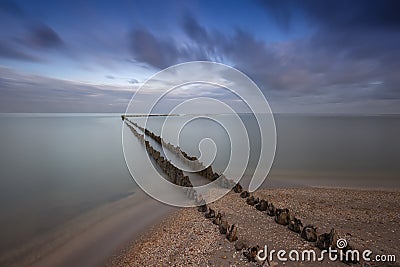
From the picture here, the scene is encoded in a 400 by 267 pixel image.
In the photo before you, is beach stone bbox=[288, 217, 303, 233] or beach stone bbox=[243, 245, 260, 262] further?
beach stone bbox=[288, 217, 303, 233]

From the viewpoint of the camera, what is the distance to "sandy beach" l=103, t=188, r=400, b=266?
4057 millimetres

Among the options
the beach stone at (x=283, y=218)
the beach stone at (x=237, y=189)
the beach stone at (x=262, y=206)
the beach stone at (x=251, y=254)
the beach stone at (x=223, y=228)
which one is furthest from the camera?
the beach stone at (x=237, y=189)

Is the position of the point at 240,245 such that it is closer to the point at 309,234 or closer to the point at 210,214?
the point at 309,234

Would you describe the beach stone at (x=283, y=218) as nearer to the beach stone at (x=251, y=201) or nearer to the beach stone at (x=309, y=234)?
the beach stone at (x=309, y=234)

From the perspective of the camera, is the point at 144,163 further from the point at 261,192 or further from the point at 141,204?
the point at 261,192

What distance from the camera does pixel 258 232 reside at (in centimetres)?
476

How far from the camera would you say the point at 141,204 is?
23.9 feet

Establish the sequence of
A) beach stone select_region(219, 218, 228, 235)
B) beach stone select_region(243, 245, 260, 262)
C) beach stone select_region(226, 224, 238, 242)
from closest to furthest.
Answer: beach stone select_region(243, 245, 260, 262) → beach stone select_region(226, 224, 238, 242) → beach stone select_region(219, 218, 228, 235)

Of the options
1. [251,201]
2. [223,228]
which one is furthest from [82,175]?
[223,228]

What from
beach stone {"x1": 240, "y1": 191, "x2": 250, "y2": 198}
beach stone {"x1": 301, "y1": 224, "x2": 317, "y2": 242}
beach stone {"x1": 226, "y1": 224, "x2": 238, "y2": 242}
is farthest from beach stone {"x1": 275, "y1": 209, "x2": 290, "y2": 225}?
beach stone {"x1": 240, "y1": 191, "x2": 250, "y2": 198}

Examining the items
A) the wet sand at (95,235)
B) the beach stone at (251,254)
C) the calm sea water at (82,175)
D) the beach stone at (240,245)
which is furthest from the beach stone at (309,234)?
the calm sea water at (82,175)

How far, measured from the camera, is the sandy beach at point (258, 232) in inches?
160

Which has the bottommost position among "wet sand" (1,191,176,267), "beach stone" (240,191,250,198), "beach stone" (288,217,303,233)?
"wet sand" (1,191,176,267)

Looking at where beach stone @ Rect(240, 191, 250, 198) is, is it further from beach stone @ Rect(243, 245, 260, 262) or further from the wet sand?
beach stone @ Rect(243, 245, 260, 262)
